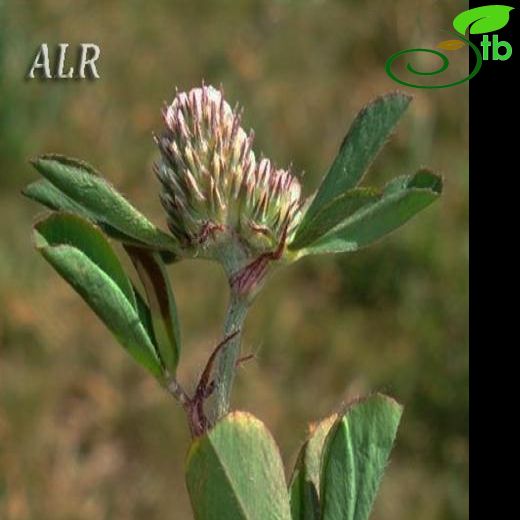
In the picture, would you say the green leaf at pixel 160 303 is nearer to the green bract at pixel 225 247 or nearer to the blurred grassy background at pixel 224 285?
the green bract at pixel 225 247

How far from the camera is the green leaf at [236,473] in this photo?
62cm

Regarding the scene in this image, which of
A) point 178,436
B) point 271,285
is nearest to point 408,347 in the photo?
point 271,285

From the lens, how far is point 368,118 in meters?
0.80

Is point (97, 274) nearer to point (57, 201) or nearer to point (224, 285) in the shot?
point (57, 201)

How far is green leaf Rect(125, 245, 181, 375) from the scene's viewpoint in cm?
72

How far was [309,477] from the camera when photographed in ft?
2.34

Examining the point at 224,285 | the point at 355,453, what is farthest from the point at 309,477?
the point at 224,285

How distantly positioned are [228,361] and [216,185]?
0.11 m

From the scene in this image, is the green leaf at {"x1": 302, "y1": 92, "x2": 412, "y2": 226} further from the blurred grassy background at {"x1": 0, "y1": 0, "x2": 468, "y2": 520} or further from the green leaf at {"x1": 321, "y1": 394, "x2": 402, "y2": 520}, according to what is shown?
the blurred grassy background at {"x1": 0, "y1": 0, "x2": 468, "y2": 520}

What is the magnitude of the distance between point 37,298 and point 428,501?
3.39ft

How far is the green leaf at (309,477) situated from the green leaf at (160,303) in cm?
9

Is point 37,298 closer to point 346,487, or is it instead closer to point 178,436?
point 178,436
